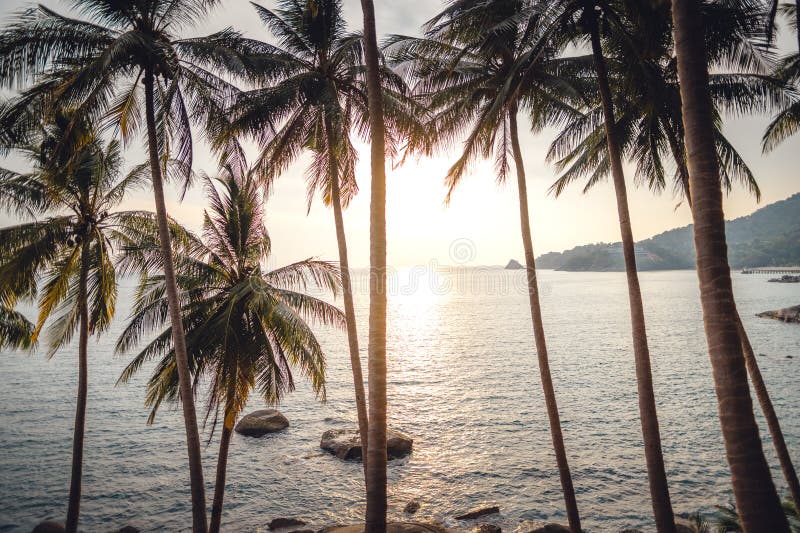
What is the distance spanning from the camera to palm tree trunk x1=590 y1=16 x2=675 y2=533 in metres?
7.85

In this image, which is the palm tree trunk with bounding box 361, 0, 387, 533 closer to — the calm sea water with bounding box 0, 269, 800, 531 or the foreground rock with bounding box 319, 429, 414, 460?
the calm sea water with bounding box 0, 269, 800, 531

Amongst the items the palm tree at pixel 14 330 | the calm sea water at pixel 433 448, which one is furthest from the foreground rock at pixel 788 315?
the palm tree at pixel 14 330

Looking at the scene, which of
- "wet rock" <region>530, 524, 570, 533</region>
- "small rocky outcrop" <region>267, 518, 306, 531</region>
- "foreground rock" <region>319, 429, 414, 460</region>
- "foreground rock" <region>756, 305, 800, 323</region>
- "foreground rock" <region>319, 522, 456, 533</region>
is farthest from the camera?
"foreground rock" <region>756, 305, 800, 323</region>

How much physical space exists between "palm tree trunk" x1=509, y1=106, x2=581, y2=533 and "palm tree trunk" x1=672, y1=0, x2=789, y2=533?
620 cm

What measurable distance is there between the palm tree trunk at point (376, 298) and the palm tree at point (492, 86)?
8.79 feet

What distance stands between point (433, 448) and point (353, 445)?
15.6 feet

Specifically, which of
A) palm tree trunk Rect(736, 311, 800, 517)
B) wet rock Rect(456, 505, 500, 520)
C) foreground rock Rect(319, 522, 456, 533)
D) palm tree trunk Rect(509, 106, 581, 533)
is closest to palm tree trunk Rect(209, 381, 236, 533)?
foreground rock Rect(319, 522, 456, 533)

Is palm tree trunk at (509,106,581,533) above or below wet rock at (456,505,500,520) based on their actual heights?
above

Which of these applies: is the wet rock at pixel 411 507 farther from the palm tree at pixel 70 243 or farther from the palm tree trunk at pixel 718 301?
the palm tree trunk at pixel 718 301

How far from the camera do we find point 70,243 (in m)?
11.6

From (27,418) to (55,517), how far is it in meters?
19.2

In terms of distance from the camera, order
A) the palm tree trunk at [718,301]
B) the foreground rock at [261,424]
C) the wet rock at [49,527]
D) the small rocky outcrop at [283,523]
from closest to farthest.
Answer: the palm tree trunk at [718,301], the wet rock at [49,527], the small rocky outcrop at [283,523], the foreground rock at [261,424]

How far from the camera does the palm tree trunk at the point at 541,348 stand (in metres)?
10.6

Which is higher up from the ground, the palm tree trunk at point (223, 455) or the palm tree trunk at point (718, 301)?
the palm tree trunk at point (718, 301)
